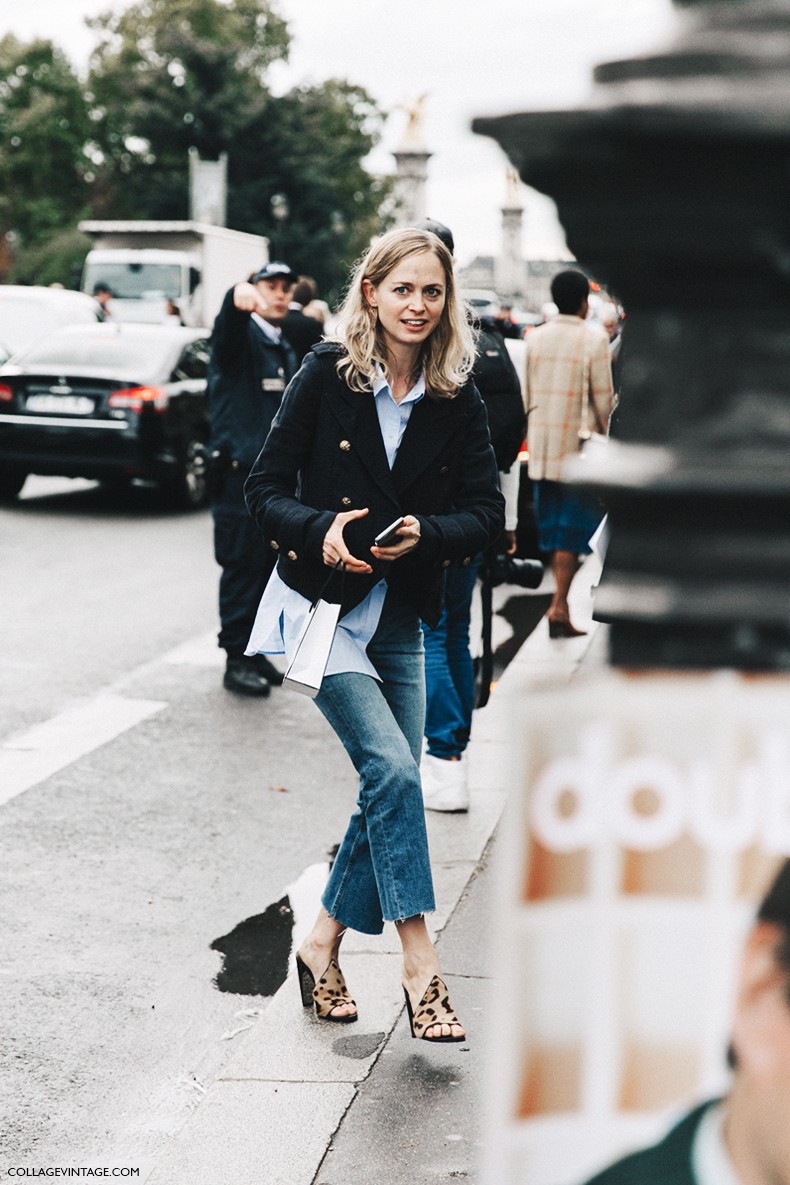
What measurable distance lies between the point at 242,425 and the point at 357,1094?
4.53 meters

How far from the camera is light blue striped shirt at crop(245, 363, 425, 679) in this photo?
3.94m

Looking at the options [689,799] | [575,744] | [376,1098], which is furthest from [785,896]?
[376,1098]

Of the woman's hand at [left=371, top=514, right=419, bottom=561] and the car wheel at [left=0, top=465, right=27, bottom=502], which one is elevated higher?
the woman's hand at [left=371, top=514, right=419, bottom=561]

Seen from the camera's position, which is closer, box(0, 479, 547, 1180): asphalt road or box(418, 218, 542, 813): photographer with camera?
box(0, 479, 547, 1180): asphalt road

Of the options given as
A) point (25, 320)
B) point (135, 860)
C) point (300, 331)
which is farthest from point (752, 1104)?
point (25, 320)

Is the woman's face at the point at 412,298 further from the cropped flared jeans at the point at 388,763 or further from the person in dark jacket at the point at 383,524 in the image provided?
the cropped flared jeans at the point at 388,763

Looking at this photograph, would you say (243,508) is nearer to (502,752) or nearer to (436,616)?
(502,752)

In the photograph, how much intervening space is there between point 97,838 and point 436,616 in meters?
2.17

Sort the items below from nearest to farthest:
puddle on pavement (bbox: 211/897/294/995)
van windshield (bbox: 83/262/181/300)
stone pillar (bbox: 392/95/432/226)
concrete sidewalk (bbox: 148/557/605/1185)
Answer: concrete sidewalk (bbox: 148/557/605/1185) < puddle on pavement (bbox: 211/897/294/995) < van windshield (bbox: 83/262/181/300) < stone pillar (bbox: 392/95/432/226)

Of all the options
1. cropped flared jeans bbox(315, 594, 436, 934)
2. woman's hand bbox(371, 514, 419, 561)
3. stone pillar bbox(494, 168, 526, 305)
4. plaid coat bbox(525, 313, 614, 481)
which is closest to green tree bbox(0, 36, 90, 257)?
stone pillar bbox(494, 168, 526, 305)

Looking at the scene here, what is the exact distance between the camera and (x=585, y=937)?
5.44 ft

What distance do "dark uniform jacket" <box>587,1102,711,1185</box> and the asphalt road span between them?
84.3 inches

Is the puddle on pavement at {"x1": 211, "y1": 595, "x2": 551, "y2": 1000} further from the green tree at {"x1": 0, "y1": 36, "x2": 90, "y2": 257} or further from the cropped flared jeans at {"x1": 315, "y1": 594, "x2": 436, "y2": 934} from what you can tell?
the green tree at {"x1": 0, "y1": 36, "x2": 90, "y2": 257}

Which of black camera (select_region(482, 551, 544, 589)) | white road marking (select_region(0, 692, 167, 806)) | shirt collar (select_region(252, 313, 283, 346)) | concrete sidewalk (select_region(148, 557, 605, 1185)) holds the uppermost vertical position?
shirt collar (select_region(252, 313, 283, 346))
